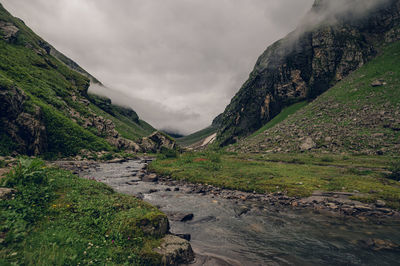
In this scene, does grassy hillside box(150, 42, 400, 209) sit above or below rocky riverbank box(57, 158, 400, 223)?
above

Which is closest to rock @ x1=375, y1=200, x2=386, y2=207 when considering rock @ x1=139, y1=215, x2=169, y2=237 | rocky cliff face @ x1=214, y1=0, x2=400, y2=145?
rock @ x1=139, y1=215, x2=169, y2=237

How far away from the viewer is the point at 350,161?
117ft

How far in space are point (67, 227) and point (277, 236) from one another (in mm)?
11394

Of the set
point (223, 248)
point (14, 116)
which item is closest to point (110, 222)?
point (223, 248)

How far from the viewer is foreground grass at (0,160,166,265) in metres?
4.80

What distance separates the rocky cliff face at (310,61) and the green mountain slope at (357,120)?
11.4 metres

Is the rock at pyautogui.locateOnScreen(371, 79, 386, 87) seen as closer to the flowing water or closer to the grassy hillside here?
the grassy hillside

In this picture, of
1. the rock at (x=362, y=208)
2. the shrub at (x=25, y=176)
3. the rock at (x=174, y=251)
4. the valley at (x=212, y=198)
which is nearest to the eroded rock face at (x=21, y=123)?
the valley at (x=212, y=198)

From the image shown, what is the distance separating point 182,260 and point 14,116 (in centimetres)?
4005

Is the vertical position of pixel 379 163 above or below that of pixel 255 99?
below

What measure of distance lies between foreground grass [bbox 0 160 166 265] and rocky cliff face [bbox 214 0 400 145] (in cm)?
11393

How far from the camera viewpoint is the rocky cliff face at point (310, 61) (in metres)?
83.2

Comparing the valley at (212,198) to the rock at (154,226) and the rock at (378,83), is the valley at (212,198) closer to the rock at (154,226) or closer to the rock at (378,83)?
the rock at (154,226)

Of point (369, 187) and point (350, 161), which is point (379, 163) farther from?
point (369, 187)
